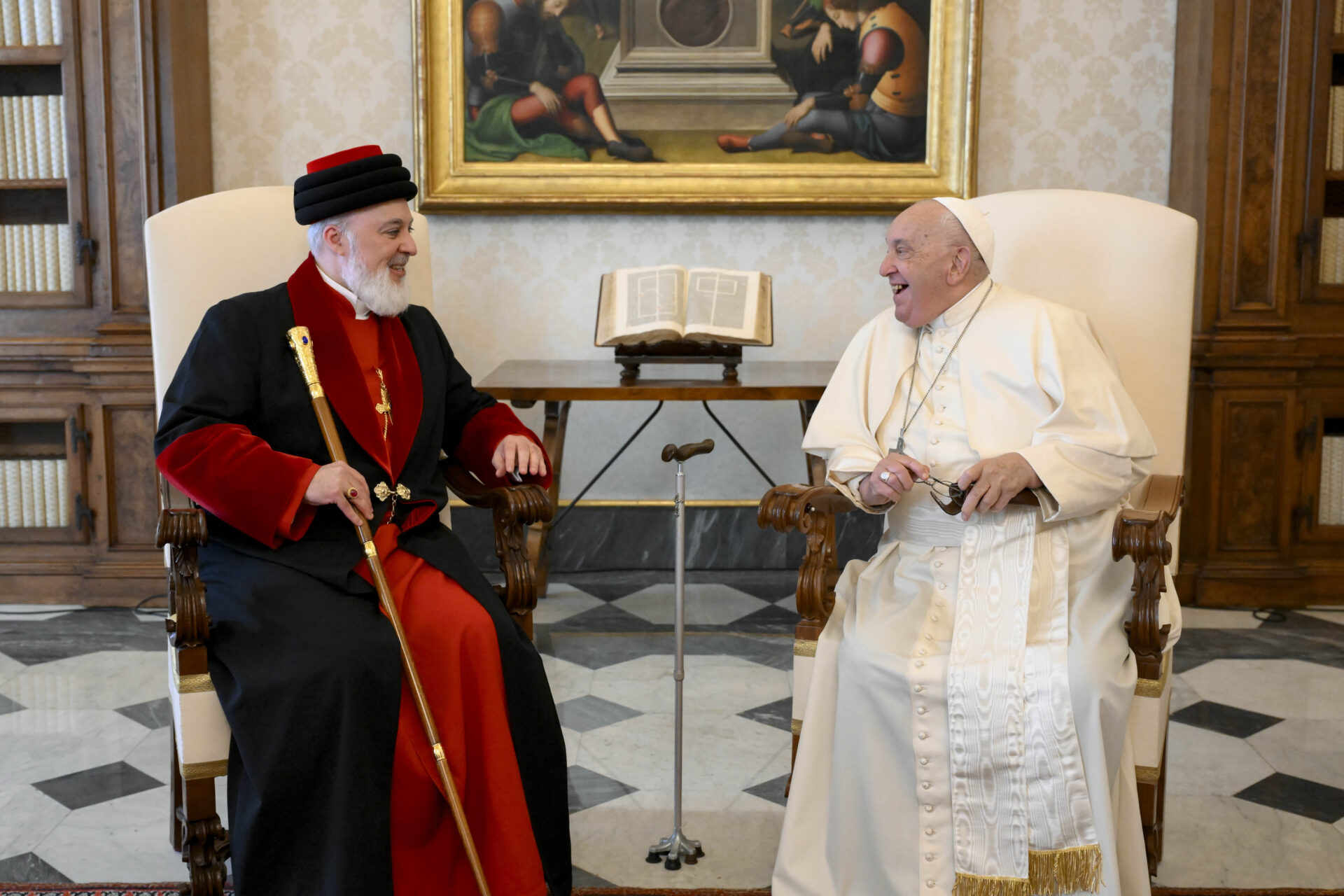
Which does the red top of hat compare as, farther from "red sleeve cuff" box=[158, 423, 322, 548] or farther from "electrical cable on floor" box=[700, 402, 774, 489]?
"electrical cable on floor" box=[700, 402, 774, 489]

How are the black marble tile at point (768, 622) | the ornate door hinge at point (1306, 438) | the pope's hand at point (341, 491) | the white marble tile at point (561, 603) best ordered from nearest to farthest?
the pope's hand at point (341, 491) → the black marble tile at point (768, 622) → the white marble tile at point (561, 603) → the ornate door hinge at point (1306, 438)

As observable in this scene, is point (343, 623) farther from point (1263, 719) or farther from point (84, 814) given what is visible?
point (1263, 719)

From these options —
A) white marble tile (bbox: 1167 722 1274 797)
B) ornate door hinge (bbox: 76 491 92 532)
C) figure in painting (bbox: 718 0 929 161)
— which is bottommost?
white marble tile (bbox: 1167 722 1274 797)

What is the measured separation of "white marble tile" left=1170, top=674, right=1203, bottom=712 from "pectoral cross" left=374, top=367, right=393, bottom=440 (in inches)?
91.7

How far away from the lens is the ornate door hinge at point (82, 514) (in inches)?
169

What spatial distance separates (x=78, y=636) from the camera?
3984mm

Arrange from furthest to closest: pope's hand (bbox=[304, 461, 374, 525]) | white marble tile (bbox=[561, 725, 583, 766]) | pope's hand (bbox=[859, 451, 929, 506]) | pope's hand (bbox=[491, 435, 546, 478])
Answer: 1. white marble tile (bbox=[561, 725, 583, 766])
2. pope's hand (bbox=[491, 435, 546, 478])
3. pope's hand (bbox=[859, 451, 929, 506])
4. pope's hand (bbox=[304, 461, 374, 525])

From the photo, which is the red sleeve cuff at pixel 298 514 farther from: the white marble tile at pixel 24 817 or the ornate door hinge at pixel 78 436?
the ornate door hinge at pixel 78 436

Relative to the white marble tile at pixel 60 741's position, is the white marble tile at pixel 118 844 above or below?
below

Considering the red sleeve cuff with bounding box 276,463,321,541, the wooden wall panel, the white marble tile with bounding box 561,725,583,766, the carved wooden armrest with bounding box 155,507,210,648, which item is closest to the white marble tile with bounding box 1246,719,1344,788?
the white marble tile with bounding box 561,725,583,766

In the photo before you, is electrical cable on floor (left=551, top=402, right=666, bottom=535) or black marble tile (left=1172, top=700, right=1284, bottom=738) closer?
black marble tile (left=1172, top=700, right=1284, bottom=738)

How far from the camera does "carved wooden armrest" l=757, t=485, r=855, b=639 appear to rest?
2.26 meters

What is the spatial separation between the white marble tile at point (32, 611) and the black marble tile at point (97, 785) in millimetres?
1489

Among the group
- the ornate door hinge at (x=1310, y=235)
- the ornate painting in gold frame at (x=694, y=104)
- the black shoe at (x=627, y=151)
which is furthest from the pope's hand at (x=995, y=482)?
the ornate door hinge at (x=1310, y=235)
